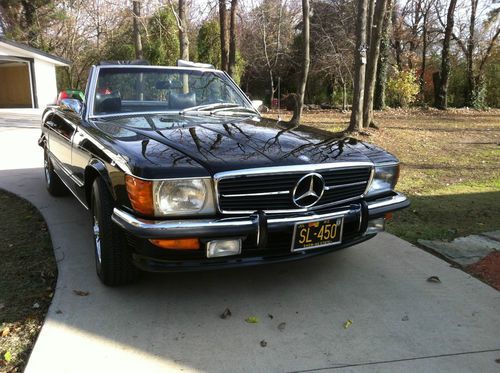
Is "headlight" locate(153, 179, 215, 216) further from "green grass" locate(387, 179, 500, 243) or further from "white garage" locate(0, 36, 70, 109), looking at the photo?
"white garage" locate(0, 36, 70, 109)

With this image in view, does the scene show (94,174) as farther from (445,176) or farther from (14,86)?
(14,86)

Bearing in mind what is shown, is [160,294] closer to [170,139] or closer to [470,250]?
[170,139]

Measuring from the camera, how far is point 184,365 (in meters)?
2.56

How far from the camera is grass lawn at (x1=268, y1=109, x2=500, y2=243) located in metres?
4.96

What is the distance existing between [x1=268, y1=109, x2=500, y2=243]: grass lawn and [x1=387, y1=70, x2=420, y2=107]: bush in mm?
6246

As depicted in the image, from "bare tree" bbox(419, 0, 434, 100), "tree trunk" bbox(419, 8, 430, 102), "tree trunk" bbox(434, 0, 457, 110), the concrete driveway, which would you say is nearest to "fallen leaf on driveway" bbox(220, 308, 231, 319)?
the concrete driveway

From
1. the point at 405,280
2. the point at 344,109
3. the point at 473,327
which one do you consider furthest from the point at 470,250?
the point at 344,109

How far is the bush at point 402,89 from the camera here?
71.7 ft

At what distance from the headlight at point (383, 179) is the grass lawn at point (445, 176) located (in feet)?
3.62

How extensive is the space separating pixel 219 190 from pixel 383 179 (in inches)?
54.2

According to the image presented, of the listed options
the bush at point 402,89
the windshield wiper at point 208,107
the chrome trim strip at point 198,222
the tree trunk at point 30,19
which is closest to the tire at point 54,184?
the windshield wiper at point 208,107

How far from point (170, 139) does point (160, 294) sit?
42.3 inches

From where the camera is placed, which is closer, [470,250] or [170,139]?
[170,139]

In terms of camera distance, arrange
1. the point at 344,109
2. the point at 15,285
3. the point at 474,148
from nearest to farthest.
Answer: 1. the point at 15,285
2. the point at 474,148
3. the point at 344,109
